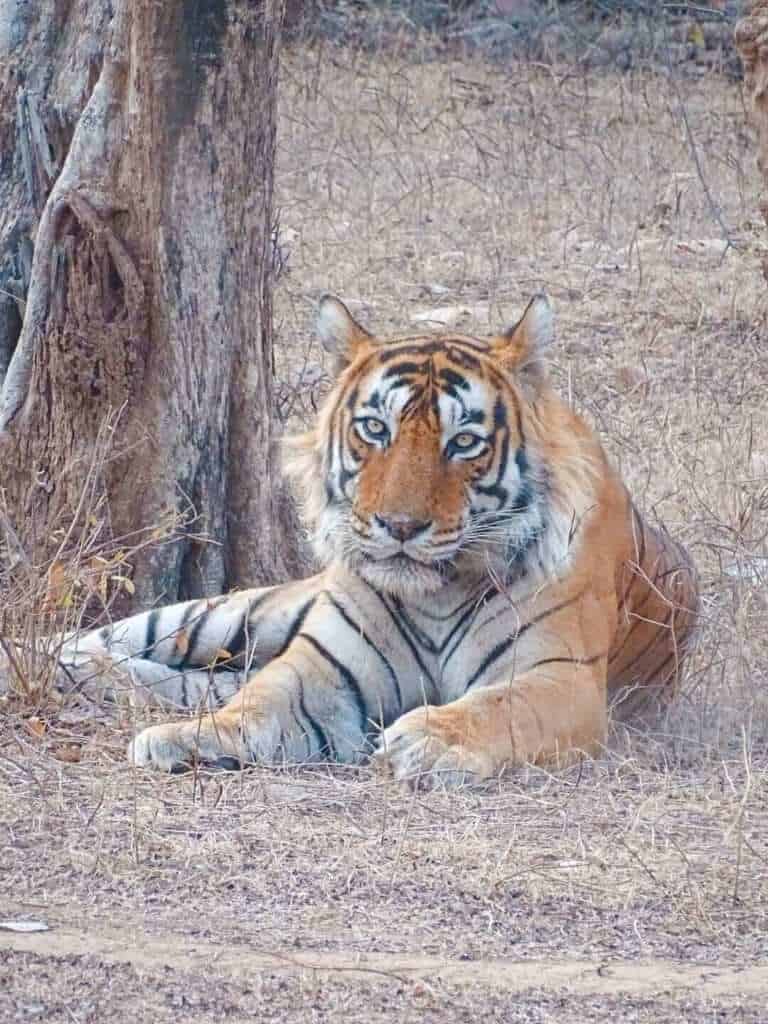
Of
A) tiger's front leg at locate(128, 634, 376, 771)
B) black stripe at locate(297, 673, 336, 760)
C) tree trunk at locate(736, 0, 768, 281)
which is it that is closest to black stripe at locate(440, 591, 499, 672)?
tiger's front leg at locate(128, 634, 376, 771)

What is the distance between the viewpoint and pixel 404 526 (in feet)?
15.5

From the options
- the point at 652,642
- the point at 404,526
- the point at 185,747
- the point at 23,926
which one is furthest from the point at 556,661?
the point at 23,926

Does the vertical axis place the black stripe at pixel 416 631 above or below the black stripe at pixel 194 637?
above

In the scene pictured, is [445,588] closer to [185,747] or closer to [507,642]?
[507,642]

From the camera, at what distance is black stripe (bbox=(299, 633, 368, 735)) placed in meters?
5.00

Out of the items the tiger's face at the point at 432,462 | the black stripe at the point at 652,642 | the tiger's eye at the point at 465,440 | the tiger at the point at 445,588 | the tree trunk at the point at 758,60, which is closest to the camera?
the tiger at the point at 445,588

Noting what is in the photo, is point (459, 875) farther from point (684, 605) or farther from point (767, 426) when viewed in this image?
point (767, 426)

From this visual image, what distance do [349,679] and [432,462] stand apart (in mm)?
646

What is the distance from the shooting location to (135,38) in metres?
5.39

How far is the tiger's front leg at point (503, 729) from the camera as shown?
4.46m

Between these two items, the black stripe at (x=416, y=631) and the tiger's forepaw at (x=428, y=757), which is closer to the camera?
the tiger's forepaw at (x=428, y=757)

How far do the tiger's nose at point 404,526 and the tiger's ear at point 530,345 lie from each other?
→ 1.93 ft

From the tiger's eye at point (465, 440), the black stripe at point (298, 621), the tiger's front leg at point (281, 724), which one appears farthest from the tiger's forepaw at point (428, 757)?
the black stripe at point (298, 621)

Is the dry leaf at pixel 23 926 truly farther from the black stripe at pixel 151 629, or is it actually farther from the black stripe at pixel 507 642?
the black stripe at pixel 151 629
